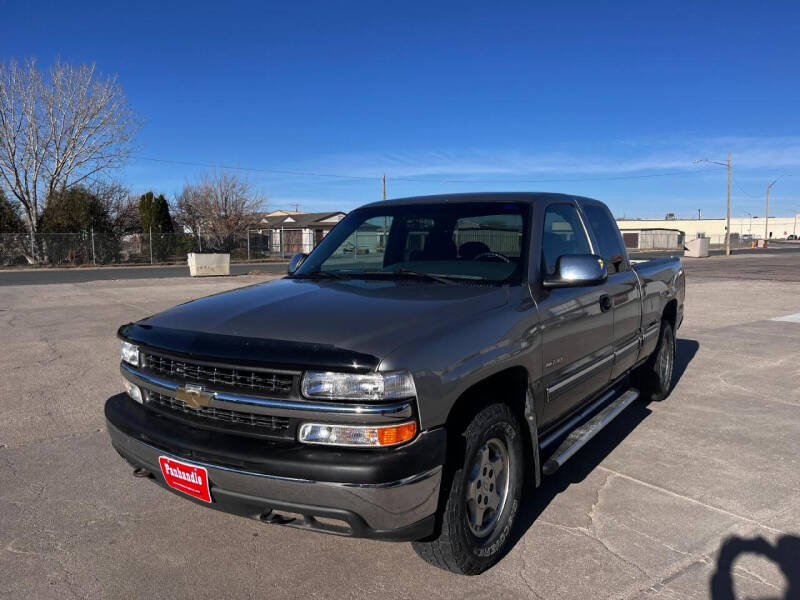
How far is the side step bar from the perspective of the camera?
3298 mm

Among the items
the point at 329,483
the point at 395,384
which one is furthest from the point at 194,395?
the point at 395,384

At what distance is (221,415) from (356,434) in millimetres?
663

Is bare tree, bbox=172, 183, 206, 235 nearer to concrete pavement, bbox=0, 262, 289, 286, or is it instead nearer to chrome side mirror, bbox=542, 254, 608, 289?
concrete pavement, bbox=0, 262, 289, 286

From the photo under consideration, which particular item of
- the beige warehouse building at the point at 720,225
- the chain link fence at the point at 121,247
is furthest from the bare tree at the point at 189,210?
the beige warehouse building at the point at 720,225

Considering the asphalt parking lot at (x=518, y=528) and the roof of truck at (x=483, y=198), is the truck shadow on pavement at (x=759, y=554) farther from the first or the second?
the roof of truck at (x=483, y=198)

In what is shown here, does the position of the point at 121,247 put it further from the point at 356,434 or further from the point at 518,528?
the point at 356,434

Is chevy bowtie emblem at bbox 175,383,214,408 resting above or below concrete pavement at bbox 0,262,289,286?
above

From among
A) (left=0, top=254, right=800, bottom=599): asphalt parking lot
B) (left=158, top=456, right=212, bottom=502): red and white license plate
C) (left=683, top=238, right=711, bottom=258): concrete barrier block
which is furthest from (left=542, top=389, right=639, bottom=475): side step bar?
(left=683, top=238, right=711, bottom=258): concrete barrier block

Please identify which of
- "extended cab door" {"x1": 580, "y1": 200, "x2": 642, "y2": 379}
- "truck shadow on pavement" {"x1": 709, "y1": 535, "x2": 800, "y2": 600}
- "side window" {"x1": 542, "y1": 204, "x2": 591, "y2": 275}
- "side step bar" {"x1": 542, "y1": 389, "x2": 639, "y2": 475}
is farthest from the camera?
"extended cab door" {"x1": 580, "y1": 200, "x2": 642, "y2": 379}

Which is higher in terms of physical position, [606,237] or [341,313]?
[606,237]

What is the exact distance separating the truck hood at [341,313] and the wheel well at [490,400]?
0.34 m

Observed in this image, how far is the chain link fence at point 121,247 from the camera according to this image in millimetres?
33375

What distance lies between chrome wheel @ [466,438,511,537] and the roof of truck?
1.65 meters

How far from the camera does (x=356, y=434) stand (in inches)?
94.3
